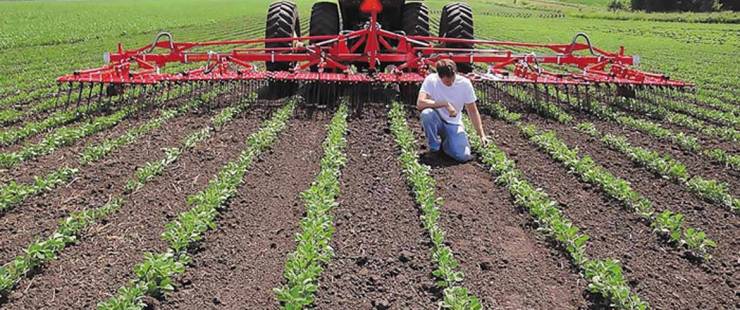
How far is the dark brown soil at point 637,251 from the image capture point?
3.80 m

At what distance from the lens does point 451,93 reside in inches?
260

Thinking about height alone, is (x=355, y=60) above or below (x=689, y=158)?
above

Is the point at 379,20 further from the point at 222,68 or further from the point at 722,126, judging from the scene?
the point at 722,126

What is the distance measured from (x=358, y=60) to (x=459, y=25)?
2.04m

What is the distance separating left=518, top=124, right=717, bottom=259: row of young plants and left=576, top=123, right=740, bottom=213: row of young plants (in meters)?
0.49

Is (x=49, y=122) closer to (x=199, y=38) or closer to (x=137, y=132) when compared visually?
(x=137, y=132)

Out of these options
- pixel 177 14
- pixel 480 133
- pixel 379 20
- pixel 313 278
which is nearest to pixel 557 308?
pixel 313 278

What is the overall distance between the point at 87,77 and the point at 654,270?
707 cm

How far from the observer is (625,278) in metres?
3.97

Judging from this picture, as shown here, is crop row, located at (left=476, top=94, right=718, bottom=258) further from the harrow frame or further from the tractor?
the tractor

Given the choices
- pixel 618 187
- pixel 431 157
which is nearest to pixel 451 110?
pixel 431 157

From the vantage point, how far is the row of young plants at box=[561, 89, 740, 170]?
662 centimetres

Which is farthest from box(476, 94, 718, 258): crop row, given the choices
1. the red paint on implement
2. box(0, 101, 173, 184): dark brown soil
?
box(0, 101, 173, 184): dark brown soil

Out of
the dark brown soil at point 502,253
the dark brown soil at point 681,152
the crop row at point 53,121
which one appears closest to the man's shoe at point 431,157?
the dark brown soil at point 502,253
